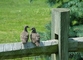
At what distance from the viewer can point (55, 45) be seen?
290cm

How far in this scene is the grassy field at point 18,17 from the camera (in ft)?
29.6

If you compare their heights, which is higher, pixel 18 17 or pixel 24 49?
pixel 24 49

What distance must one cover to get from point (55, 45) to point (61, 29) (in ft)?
0.53

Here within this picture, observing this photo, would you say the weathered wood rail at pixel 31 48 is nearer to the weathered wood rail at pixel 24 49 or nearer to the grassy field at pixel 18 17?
the weathered wood rail at pixel 24 49

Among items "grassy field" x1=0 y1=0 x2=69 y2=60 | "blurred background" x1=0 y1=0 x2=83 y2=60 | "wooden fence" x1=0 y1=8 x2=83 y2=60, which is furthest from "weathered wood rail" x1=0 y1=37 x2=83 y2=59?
"grassy field" x1=0 y1=0 x2=69 y2=60

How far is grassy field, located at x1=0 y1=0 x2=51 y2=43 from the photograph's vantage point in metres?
9.03

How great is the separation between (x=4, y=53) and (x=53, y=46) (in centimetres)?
44

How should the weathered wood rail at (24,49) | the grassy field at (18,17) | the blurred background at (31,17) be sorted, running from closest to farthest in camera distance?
the weathered wood rail at (24,49), the blurred background at (31,17), the grassy field at (18,17)

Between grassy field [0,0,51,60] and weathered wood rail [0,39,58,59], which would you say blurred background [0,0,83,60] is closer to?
grassy field [0,0,51,60]

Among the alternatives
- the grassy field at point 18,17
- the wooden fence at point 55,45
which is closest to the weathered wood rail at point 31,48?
the wooden fence at point 55,45

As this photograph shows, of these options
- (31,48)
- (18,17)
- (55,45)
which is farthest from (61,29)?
(18,17)

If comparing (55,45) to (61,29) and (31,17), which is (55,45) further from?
(31,17)

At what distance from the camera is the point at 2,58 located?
2.75 metres

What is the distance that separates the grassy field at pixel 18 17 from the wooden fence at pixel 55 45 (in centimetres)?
528
